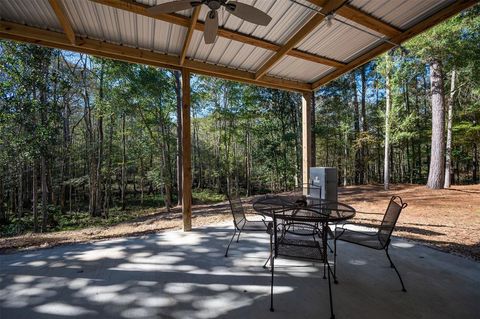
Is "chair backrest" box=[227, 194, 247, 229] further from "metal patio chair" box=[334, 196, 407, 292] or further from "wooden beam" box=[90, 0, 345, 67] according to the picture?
"wooden beam" box=[90, 0, 345, 67]

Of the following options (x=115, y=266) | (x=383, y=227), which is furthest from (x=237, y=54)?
(x=115, y=266)

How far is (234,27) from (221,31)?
17 centimetres

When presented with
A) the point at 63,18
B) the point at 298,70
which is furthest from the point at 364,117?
the point at 63,18

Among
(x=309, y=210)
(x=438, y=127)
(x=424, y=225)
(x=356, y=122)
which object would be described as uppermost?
(x=356, y=122)

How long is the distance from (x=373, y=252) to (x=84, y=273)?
3352 mm

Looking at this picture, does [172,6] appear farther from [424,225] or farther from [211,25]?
[424,225]

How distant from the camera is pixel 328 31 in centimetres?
289

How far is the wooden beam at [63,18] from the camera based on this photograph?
2.14 metres

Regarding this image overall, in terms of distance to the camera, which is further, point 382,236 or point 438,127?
point 438,127

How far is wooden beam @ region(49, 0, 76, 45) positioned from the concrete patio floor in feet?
8.65

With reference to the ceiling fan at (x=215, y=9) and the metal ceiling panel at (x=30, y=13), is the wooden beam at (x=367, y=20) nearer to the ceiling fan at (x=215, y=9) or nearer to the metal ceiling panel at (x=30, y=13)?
the ceiling fan at (x=215, y=9)

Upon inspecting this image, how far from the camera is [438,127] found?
7676 mm

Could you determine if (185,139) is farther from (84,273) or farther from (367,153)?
(367,153)

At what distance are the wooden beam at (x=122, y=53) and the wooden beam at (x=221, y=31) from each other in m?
0.85
